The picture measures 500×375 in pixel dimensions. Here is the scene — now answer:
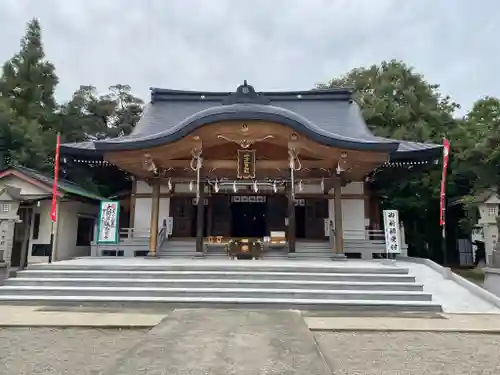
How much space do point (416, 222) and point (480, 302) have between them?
10.8 m

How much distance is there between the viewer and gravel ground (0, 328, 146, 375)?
3957mm

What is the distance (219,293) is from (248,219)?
9360 millimetres

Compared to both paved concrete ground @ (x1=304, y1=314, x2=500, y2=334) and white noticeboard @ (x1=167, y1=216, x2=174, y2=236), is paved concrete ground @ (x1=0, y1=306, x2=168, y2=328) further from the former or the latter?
white noticeboard @ (x1=167, y1=216, x2=174, y2=236)

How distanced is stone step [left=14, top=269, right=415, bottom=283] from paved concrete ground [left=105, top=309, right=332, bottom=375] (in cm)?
270

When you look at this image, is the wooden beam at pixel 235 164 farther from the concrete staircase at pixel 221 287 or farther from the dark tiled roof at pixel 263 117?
the concrete staircase at pixel 221 287

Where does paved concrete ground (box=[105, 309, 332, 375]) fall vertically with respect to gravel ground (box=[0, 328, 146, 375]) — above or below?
above

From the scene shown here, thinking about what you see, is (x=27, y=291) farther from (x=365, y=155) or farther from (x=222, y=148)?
(x=365, y=155)

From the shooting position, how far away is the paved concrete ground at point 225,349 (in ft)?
11.1

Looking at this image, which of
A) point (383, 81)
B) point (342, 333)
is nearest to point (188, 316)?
point (342, 333)

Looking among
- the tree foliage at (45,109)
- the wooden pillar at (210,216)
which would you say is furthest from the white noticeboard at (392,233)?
the tree foliage at (45,109)

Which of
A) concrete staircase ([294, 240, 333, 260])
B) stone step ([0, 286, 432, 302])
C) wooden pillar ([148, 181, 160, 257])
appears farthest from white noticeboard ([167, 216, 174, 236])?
stone step ([0, 286, 432, 302])

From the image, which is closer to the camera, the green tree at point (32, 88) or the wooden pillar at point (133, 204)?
the wooden pillar at point (133, 204)

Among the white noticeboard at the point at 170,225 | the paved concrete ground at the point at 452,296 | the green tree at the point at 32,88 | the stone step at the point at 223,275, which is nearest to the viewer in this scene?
the paved concrete ground at the point at 452,296

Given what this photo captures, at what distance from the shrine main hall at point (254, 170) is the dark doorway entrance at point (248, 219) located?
0.05 meters
